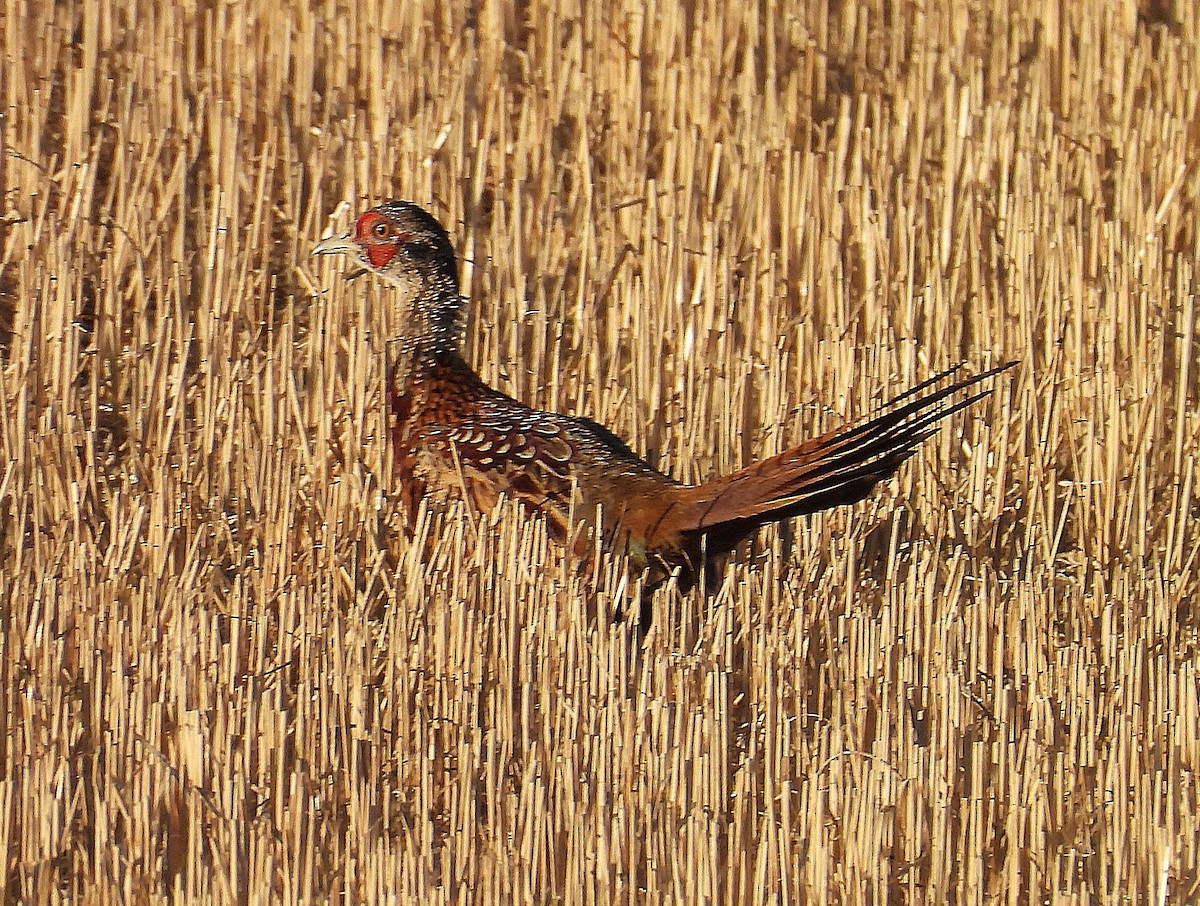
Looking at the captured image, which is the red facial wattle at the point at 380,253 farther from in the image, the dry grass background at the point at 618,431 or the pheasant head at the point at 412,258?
the dry grass background at the point at 618,431

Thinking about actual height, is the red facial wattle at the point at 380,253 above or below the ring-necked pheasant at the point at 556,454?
above

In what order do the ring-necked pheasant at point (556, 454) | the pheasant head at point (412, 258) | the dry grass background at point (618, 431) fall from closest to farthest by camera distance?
the dry grass background at point (618, 431), the ring-necked pheasant at point (556, 454), the pheasant head at point (412, 258)

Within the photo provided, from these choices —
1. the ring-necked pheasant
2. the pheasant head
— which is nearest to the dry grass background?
the ring-necked pheasant

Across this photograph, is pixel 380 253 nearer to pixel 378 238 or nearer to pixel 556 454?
pixel 378 238

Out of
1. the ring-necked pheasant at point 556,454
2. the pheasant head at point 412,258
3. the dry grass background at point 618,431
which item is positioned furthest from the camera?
the pheasant head at point 412,258

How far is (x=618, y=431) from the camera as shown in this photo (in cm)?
499

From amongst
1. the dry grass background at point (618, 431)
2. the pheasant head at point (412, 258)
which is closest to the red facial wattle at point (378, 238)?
the pheasant head at point (412, 258)

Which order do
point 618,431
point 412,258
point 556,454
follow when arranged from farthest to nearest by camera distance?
point 618,431 → point 412,258 → point 556,454

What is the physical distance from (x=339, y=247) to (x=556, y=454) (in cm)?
101

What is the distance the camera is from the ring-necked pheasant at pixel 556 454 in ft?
12.1

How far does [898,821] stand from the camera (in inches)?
123

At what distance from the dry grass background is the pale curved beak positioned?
231 mm

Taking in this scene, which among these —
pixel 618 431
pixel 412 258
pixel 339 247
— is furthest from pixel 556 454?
pixel 339 247

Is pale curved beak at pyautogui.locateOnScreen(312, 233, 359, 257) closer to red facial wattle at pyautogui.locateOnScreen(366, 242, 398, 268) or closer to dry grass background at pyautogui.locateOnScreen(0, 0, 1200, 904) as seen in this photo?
→ red facial wattle at pyautogui.locateOnScreen(366, 242, 398, 268)
